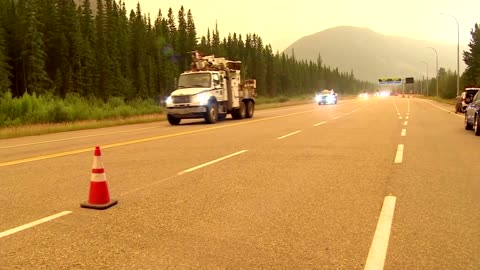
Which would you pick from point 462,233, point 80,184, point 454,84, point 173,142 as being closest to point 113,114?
point 173,142

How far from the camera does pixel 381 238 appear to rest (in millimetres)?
4672

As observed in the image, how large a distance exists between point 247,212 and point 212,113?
1777 centimetres

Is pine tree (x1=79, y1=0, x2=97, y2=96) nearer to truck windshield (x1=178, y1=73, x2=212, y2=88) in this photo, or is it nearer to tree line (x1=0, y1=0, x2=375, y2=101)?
tree line (x1=0, y1=0, x2=375, y2=101)

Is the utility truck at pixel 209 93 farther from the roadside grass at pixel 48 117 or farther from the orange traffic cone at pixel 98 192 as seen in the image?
the orange traffic cone at pixel 98 192

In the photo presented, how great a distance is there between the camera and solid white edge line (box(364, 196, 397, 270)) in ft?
13.1

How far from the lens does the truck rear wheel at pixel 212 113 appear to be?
75.2 ft

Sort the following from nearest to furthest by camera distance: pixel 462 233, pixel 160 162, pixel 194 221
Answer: pixel 462 233 < pixel 194 221 < pixel 160 162

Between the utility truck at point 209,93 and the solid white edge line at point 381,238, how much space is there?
675 inches

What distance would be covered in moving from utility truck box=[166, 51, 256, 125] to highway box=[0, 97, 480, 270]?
11.8 metres

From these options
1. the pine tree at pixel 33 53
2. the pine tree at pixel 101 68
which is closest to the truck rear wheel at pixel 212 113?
the pine tree at pixel 33 53

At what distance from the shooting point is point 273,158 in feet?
34.0

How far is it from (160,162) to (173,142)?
424cm

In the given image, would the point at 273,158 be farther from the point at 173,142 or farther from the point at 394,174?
the point at 173,142

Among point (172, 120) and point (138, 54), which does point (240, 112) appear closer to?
point (172, 120)
